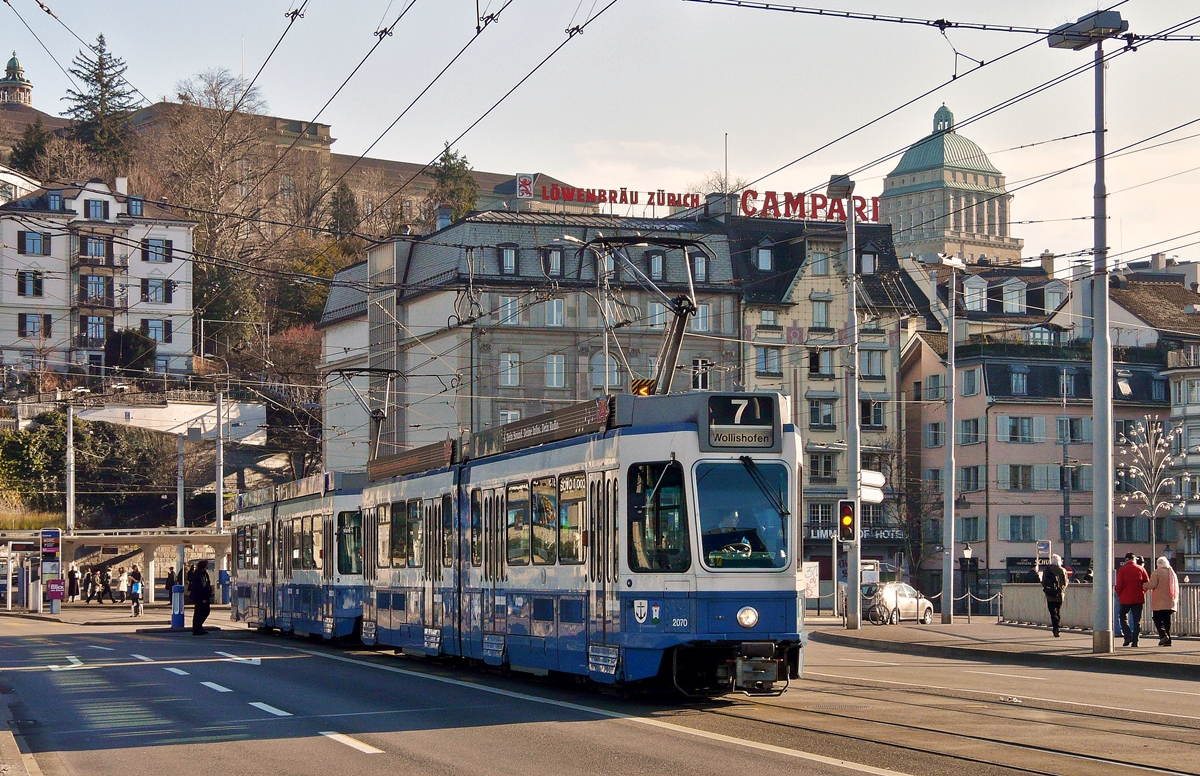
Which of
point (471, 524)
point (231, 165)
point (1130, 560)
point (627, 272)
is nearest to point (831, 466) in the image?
point (627, 272)

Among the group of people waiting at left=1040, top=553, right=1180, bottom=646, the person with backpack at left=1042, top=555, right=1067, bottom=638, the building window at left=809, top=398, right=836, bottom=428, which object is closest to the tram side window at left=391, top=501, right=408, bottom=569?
the group of people waiting at left=1040, top=553, right=1180, bottom=646

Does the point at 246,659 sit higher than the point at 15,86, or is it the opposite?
the point at 15,86

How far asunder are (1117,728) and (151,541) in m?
53.7

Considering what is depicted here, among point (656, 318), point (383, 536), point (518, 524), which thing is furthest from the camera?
point (656, 318)

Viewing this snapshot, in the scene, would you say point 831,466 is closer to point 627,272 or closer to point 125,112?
point 627,272

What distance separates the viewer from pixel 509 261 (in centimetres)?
7156

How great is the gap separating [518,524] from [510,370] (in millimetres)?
50491

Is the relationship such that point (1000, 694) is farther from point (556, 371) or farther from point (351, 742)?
point (556, 371)

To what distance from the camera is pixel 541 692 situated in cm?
1903

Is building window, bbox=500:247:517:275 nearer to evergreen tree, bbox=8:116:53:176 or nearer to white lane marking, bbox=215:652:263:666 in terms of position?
white lane marking, bbox=215:652:263:666

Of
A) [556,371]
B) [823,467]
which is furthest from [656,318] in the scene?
[823,467]

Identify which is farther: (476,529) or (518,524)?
(476,529)

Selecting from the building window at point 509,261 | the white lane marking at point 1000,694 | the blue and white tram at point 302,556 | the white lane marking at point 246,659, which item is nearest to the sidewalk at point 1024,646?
the white lane marking at point 1000,694

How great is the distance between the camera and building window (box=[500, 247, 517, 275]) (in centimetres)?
7131
